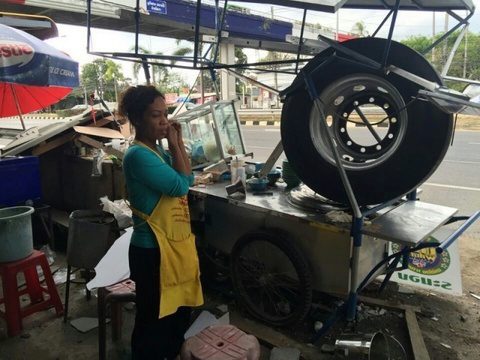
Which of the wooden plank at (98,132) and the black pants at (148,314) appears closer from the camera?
the black pants at (148,314)

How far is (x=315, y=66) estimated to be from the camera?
2.15 metres

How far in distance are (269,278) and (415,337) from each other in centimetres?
103

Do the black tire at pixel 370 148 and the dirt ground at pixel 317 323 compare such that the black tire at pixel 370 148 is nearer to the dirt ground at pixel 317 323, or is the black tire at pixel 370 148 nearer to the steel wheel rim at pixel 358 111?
the steel wheel rim at pixel 358 111

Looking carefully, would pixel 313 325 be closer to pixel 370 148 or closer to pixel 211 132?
pixel 370 148

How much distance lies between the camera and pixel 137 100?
1.88 meters

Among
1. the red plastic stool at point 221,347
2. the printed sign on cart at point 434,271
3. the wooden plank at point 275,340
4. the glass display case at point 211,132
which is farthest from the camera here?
the glass display case at point 211,132

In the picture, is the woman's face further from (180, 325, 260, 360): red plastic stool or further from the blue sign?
the blue sign

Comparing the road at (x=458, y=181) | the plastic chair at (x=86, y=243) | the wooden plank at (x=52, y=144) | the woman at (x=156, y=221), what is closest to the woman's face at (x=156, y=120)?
the woman at (x=156, y=221)

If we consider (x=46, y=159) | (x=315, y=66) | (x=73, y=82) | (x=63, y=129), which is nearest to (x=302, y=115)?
(x=315, y=66)

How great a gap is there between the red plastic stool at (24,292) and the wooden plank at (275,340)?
4.95 feet

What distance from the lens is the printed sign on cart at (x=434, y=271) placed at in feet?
9.95

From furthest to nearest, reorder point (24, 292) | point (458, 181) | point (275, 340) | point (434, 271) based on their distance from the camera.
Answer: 1. point (458, 181)
2. point (434, 271)
3. point (24, 292)
4. point (275, 340)

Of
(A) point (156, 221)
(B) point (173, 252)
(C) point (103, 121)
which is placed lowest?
(B) point (173, 252)

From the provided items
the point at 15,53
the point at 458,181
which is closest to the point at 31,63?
the point at 15,53
